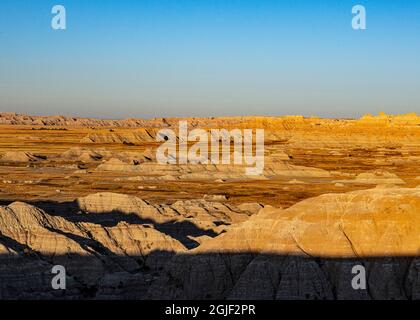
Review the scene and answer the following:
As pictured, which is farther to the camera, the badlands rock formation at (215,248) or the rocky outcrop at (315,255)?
the badlands rock formation at (215,248)

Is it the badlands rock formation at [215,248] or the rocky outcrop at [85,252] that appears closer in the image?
the badlands rock formation at [215,248]

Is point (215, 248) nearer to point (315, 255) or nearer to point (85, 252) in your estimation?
point (315, 255)

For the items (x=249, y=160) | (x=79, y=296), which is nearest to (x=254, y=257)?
(x=79, y=296)

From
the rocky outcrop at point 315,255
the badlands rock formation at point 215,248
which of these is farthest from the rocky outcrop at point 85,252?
the rocky outcrop at point 315,255

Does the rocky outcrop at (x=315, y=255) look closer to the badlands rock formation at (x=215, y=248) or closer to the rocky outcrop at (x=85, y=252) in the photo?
the badlands rock formation at (x=215, y=248)

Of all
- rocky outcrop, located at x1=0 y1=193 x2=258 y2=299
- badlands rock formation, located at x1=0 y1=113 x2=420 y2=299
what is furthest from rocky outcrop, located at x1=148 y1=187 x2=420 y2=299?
rocky outcrop, located at x1=0 y1=193 x2=258 y2=299

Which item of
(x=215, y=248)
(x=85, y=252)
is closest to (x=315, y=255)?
(x=215, y=248)

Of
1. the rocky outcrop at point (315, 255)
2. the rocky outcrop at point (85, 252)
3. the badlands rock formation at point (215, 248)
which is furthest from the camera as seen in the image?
the rocky outcrop at point (85, 252)

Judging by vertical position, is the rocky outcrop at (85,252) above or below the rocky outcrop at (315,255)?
below

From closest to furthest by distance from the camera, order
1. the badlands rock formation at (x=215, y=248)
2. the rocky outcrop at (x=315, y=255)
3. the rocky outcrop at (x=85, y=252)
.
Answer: the rocky outcrop at (x=315, y=255), the badlands rock formation at (x=215, y=248), the rocky outcrop at (x=85, y=252)

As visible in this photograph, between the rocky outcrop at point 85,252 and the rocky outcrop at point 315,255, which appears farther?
the rocky outcrop at point 85,252

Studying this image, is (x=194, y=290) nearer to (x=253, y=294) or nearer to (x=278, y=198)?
(x=253, y=294)
